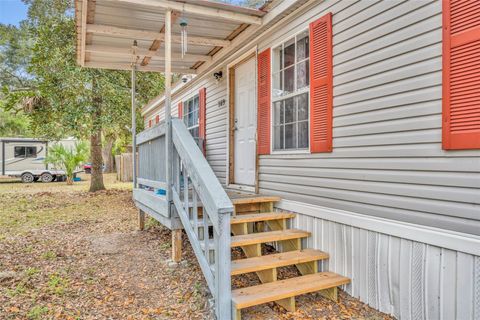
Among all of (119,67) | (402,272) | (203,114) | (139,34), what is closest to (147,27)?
(139,34)

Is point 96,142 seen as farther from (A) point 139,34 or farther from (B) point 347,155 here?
(B) point 347,155

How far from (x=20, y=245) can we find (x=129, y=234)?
146cm

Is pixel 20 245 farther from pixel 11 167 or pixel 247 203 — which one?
pixel 11 167

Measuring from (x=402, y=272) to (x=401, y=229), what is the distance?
34cm

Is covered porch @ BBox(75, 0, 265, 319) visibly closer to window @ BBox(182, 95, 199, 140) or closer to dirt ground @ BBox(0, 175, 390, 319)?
dirt ground @ BBox(0, 175, 390, 319)

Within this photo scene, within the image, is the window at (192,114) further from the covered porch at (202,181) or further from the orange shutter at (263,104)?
the orange shutter at (263,104)

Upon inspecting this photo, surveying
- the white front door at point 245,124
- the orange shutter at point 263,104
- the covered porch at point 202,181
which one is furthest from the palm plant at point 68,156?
the orange shutter at point 263,104

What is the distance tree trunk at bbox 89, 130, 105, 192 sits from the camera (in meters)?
10.0

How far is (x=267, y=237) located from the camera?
3213mm

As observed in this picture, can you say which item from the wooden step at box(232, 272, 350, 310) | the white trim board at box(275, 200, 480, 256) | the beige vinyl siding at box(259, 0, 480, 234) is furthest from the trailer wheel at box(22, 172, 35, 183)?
the wooden step at box(232, 272, 350, 310)

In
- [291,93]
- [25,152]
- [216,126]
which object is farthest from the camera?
[25,152]

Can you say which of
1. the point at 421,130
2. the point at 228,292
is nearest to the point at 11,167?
the point at 228,292

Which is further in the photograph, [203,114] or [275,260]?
[203,114]

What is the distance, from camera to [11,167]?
14.9 meters
